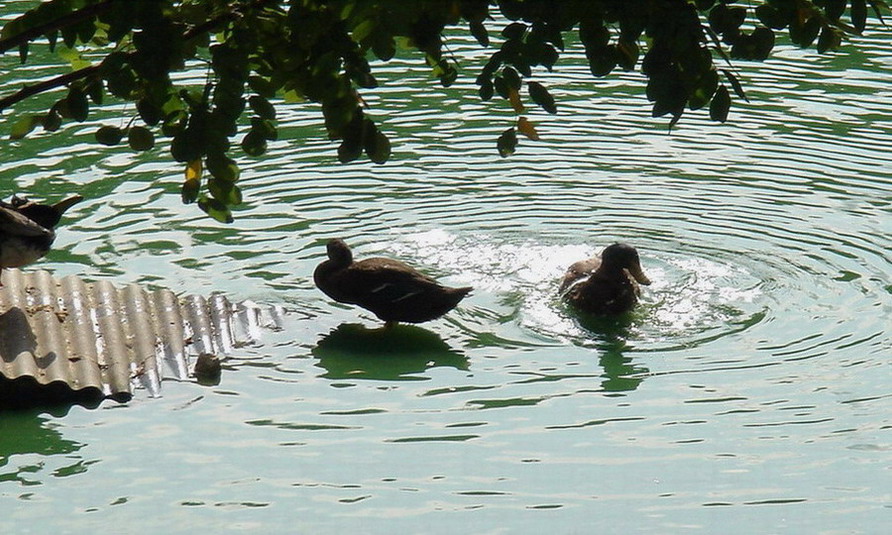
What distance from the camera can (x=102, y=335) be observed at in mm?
8625

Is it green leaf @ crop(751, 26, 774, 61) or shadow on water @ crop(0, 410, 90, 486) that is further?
shadow on water @ crop(0, 410, 90, 486)

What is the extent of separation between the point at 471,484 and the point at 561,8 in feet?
11.6

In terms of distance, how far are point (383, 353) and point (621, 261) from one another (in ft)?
5.57

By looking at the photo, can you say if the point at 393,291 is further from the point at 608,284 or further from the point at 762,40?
the point at 762,40

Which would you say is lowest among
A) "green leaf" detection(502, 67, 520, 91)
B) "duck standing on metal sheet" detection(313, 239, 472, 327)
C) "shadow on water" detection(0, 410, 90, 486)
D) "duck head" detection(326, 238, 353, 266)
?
"shadow on water" detection(0, 410, 90, 486)

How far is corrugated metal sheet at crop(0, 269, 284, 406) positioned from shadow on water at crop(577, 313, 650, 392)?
2.02 meters

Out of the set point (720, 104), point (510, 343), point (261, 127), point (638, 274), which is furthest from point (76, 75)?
point (638, 274)

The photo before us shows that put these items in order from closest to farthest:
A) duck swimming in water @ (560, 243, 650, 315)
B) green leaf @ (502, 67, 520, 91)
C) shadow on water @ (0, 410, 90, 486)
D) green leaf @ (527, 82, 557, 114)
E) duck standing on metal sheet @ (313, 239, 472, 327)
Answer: green leaf @ (527, 82, 557, 114), green leaf @ (502, 67, 520, 91), shadow on water @ (0, 410, 90, 486), duck standing on metal sheet @ (313, 239, 472, 327), duck swimming in water @ (560, 243, 650, 315)

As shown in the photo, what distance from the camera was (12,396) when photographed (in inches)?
309

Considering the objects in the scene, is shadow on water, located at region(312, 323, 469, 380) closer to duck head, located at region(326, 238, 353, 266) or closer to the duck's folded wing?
the duck's folded wing

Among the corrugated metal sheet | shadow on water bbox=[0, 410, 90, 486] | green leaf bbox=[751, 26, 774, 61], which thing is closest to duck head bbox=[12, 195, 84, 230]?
the corrugated metal sheet

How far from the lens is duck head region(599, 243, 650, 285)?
9.34 m

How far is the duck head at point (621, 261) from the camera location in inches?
368

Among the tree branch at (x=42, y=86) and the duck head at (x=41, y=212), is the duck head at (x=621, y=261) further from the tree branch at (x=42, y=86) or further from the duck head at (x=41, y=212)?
the tree branch at (x=42, y=86)
